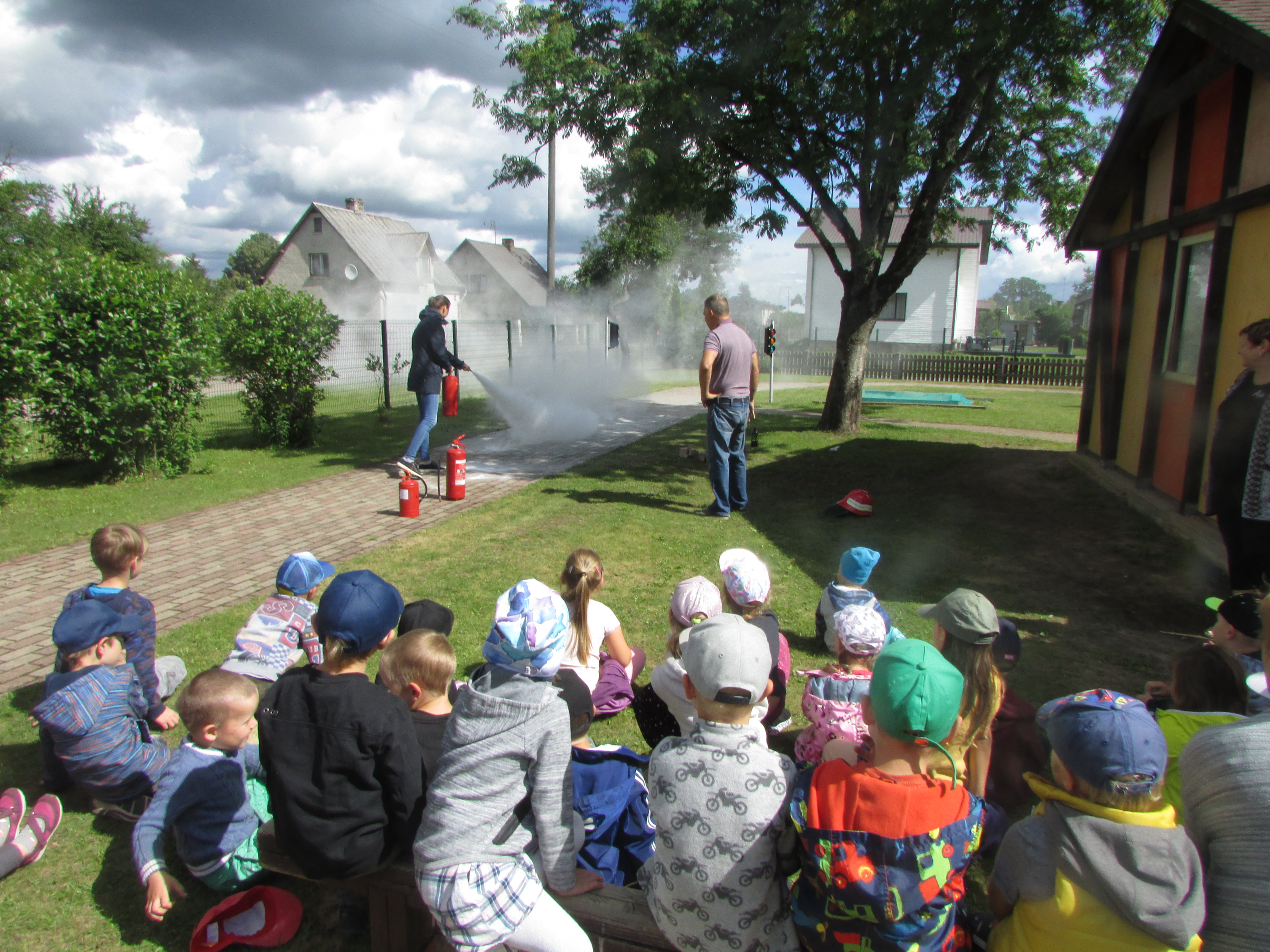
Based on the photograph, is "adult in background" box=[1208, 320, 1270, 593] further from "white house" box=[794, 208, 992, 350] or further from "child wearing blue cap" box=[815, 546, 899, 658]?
"white house" box=[794, 208, 992, 350]

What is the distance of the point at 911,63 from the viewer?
34.7 ft

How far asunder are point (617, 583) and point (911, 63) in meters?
9.00

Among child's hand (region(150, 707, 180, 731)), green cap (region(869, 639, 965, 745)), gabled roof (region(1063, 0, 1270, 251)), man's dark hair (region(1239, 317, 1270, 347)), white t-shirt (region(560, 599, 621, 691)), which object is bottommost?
child's hand (region(150, 707, 180, 731))

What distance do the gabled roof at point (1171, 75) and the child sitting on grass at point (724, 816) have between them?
6287mm

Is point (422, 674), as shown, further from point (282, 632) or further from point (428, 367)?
point (428, 367)

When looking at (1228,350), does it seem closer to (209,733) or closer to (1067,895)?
(1067,895)

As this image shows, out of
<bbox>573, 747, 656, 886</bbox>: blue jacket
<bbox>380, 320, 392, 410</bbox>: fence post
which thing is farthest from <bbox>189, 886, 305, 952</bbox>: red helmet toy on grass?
<bbox>380, 320, 392, 410</bbox>: fence post

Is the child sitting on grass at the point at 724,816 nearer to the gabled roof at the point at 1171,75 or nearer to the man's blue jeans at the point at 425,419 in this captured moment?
the gabled roof at the point at 1171,75

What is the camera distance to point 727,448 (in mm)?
7719

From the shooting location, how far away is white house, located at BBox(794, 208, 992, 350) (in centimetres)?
3938

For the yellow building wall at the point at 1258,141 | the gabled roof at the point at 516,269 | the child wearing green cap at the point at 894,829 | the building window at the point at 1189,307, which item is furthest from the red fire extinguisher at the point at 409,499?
the gabled roof at the point at 516,269

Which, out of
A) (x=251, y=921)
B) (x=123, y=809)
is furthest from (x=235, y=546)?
(x=251, y=921)

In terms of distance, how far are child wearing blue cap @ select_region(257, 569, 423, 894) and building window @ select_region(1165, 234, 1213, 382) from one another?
7.81 metres

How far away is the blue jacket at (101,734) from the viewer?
2877mm
